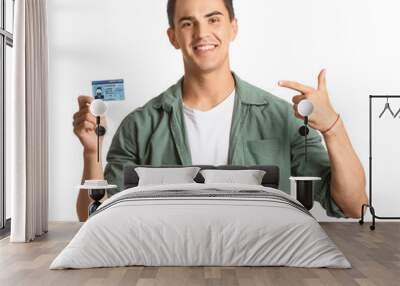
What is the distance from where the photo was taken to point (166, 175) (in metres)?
6.31

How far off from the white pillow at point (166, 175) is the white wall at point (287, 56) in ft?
2.67

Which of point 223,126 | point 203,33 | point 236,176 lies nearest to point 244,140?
point 223,126

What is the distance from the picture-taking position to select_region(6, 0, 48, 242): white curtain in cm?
573

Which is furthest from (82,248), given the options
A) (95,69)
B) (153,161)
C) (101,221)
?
(95,69)

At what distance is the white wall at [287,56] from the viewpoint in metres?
6.96

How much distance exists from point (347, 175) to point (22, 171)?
349cm

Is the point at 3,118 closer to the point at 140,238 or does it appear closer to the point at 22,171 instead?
the point at 22,171

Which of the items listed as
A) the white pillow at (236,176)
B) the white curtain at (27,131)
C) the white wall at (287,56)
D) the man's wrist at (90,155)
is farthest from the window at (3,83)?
the white pillow at (236,176)

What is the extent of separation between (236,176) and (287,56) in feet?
5.42

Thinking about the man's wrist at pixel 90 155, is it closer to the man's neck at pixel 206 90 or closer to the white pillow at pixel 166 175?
the white pillow at pixel 166 175

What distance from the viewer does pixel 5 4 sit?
21.7ft

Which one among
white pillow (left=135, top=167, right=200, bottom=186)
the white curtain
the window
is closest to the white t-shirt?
white pillow (left=135, top=167, right=200, bottom=186)

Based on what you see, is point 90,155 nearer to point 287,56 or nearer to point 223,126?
point 223,126

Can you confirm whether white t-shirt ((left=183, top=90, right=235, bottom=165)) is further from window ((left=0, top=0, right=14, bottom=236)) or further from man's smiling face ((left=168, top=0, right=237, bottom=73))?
window ((left=0, top=0, right=14, bottom=236))
